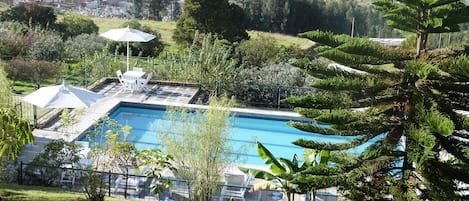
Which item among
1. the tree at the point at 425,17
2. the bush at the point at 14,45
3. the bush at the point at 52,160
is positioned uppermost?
the tree at the point at 425,17

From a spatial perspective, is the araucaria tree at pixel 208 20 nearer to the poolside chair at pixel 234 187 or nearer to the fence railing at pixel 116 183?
the poolside chair at pixel 234 187

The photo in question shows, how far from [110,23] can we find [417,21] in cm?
3345

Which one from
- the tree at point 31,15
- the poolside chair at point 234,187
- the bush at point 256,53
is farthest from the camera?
the tree at point 31,15

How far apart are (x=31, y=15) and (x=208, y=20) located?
30.6ft

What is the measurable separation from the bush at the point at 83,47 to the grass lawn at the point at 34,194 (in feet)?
43.9

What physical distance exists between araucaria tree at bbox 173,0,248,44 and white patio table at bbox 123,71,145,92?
7704 mm

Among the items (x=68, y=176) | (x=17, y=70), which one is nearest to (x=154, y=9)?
(x=17, y=70)

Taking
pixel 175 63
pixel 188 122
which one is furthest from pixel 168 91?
pixel 188 122

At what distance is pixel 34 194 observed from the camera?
838 cm

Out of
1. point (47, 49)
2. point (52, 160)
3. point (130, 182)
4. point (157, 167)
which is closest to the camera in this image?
point (157, 167)

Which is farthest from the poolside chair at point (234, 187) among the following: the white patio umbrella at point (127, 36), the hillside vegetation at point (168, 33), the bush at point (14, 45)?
the hillside vegetation at point (168, 33)

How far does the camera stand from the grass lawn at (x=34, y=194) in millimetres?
8125

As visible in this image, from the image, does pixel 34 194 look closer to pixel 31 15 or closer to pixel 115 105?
pixel 115 105

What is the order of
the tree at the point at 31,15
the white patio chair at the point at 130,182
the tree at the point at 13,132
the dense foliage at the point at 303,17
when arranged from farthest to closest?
1. the dense foliage at the point at 303,17
2. the tree at the point at 31,15
3. the white patio chair at the point at 130,182
4. the tree at the point at 13,132
